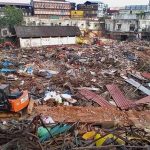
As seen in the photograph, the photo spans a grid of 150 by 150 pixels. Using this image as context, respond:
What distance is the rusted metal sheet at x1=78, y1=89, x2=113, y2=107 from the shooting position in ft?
46.0

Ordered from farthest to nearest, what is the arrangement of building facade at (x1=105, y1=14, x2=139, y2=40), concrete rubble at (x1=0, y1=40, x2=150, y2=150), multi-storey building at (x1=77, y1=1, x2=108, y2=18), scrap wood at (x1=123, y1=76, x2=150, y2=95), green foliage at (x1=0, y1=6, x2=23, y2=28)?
multi-storey building at (x1=77, y1=1, x2=108, y2=18) < building facade at (x1=105, y1=14, x2=139, y2=40) < green foliage at (x1=0, y1=6, x2=23, y2=28) < scrap wood at (x1=123, y1=76, x2=150, y2=95) < concrete rubble at (x1=0, y1=40, x2=150, y2=150)

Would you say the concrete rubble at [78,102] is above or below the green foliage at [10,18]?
below

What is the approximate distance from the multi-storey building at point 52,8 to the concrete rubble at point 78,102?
36.8 meters

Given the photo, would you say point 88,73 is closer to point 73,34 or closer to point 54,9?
point 73,34

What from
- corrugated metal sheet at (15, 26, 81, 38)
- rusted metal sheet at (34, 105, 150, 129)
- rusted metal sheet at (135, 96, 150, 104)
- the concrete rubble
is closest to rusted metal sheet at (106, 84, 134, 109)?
the concrete rubble

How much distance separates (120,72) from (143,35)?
29.5 metres

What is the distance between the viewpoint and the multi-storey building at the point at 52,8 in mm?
60000

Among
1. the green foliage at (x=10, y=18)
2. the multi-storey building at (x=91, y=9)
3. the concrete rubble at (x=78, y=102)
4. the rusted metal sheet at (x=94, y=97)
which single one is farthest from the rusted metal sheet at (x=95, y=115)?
the multi-storey building at (x=91, y=9)

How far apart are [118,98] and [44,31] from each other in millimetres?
22978

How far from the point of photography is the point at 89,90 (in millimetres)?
15594

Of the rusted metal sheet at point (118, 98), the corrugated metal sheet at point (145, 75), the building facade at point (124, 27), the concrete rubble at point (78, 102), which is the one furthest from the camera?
the building facade at point (124, 27)

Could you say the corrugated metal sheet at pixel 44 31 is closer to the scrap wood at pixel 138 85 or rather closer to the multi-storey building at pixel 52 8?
the scrap wood at pixel 138 85

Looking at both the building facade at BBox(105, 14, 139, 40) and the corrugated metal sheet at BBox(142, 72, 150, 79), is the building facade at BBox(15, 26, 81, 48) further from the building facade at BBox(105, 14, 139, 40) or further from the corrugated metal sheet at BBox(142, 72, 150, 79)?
the corrugated metal sheet at BBox(142, 72, 150, 79)

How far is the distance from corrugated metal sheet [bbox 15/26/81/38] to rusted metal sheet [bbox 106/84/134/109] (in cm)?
1986
